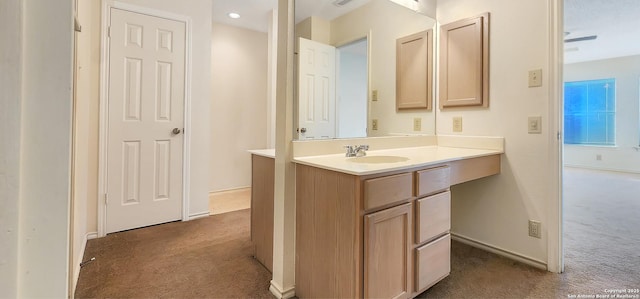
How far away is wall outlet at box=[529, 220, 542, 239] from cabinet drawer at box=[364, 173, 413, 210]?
47.1 inches

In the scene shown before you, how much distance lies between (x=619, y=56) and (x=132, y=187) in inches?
333

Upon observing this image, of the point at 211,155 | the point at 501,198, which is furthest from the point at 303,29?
the point at 211,155

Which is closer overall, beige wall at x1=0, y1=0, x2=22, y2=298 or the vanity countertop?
beige wall at x1=0, y1=0, x2=22, y2=298

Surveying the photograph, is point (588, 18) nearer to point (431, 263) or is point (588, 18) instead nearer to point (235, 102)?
point (431, 263)

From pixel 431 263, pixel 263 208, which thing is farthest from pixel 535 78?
pixel 263 208

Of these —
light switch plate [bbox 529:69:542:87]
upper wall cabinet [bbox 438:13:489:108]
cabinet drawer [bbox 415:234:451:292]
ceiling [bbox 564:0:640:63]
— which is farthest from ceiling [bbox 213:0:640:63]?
cabinet drawer [bbox 415:234:451:292]

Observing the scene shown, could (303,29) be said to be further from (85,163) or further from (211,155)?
(211,155)

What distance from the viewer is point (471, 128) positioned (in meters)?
2.38

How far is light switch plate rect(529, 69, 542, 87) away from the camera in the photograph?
1955 millimetres

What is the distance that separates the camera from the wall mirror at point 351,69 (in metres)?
1.81

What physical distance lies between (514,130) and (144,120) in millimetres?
3048

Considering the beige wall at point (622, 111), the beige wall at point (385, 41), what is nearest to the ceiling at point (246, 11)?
the beige wall at point (385, 41)

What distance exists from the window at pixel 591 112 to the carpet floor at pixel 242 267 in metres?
4.51

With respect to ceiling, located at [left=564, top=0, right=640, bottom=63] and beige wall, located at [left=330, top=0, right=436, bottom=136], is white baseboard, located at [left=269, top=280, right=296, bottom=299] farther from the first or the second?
ceiling, located at [left=564, top=0, right=640, bottom=63]
